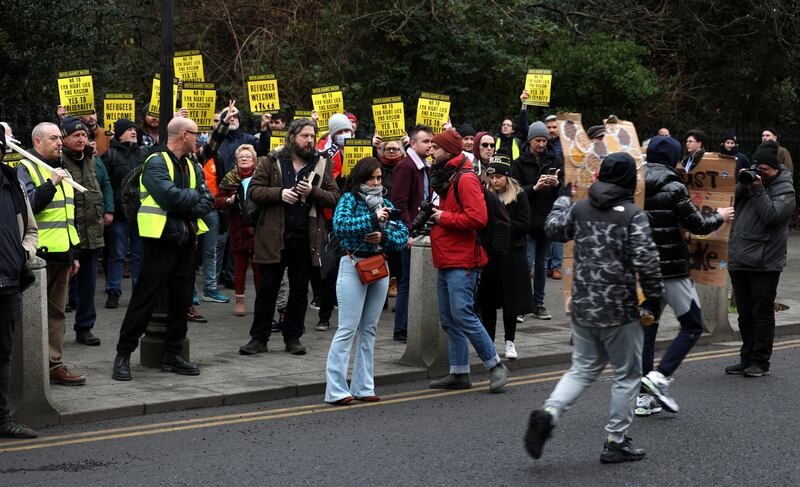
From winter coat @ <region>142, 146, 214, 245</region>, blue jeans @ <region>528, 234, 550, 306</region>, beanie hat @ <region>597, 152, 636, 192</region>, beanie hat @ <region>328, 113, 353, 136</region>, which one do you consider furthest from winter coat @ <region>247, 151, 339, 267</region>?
beanie hat @ <region>597, 152, 636, 192</region>

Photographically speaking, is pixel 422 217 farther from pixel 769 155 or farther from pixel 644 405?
pixel 769 155

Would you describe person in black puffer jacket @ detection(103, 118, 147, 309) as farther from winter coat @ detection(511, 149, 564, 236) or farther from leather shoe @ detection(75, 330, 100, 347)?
winter coat @ detection(511, 149, 564, 236)

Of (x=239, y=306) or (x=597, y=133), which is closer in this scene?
(x=597, y=133)

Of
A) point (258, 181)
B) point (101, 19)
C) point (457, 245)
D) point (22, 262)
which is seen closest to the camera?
point (22, 262)

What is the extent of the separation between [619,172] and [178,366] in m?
4.30

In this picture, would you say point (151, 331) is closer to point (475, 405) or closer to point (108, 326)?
point (108, 326)

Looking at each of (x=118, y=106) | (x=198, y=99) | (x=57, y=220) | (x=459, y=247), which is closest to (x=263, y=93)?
(x=198, y=99)

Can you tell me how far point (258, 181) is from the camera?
10344 mm

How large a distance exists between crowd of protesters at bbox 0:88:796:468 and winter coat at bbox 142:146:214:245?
0.01m

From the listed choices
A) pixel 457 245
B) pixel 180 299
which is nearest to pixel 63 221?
pixel 180 299

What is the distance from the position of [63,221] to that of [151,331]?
1205 mm

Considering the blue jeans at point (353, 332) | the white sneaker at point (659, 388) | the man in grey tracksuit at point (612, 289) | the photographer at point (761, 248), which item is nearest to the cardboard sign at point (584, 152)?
the man in grey tracksuit at point (612, 289)

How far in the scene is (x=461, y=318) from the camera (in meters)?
9.08

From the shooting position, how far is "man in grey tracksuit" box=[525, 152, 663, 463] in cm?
689
